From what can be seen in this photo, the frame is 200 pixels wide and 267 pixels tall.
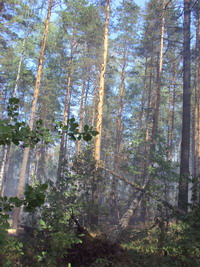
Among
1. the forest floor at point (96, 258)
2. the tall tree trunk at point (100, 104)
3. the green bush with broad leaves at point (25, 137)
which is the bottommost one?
the forest floor at point (96, 258)

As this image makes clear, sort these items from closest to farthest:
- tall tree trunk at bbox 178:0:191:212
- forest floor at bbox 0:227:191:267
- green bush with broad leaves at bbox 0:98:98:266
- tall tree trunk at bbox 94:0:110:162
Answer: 1. green bush with broad leaves at bbox 0:98:98:266
2. forest floor at bbox 0:227:191:267
3. tall tree trunk at bbox 178:0:191:212
4. tall tree trunk at bbox 94:0:110:162

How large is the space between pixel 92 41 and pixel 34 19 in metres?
6.91

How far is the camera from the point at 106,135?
33.1m

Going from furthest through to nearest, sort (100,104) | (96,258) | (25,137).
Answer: (100,104) < (96,258) < (25,137)

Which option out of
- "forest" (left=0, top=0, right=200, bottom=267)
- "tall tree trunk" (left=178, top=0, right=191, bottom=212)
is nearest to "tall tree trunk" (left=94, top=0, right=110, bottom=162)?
"forest" (left=0, top=0, right=200, bottom=267)

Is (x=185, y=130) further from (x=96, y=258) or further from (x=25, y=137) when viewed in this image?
(x=25, y=137)

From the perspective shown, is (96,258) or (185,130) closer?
(96,258)

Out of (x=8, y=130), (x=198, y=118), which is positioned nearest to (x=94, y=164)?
(x=8, y=130)

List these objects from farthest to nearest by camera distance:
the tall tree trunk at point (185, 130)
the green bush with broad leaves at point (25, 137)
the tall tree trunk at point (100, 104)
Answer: the tall tree trunk at point (100, 104)
the tall tree trunk at point (185, 130)
the green bush with broad leaves at point (25, 137)

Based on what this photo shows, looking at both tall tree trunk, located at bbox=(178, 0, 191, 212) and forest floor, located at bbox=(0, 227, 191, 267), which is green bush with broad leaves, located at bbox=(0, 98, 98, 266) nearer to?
forest floor, located at bbox=(0, 227, 191, 267)

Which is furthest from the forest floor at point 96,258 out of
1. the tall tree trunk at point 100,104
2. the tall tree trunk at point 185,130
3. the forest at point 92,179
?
the tall tree trunk at point 100,104

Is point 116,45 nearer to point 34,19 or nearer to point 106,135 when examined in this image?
point 34,19


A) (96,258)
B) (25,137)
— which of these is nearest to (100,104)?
(96,258)

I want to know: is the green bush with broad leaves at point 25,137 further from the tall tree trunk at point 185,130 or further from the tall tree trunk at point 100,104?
the tall tree trunk at point 100,104
